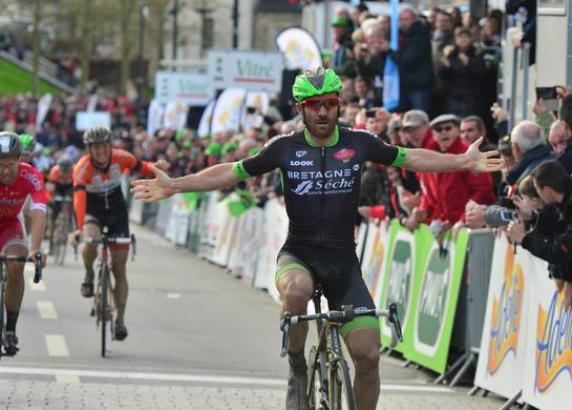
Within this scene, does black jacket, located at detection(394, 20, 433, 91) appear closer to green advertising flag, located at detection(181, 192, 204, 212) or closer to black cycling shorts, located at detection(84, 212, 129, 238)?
black cycling shorts, located at detection(84, 212, 129, 238)

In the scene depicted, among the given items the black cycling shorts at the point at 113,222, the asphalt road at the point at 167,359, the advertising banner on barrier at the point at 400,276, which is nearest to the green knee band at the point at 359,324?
the asphalt road at the point at 167,359

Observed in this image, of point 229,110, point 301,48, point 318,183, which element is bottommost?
point 229,110

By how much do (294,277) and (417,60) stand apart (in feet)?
35.7

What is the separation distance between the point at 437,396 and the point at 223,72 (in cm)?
2410

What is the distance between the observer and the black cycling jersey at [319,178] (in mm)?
9352

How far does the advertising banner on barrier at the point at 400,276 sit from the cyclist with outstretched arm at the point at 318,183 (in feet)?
20.1

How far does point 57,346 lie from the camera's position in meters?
15.8

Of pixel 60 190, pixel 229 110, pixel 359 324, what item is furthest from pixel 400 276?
pixel 229 110

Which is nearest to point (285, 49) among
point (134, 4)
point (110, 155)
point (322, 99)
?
point (110, 155)

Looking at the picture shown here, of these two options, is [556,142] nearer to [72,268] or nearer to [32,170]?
[32,170]

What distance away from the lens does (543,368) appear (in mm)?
11688

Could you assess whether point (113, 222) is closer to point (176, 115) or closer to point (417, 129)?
point (417, 129)

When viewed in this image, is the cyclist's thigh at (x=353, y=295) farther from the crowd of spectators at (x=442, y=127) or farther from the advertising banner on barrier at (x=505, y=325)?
the advertising banner on barrier at (x=505, y=325)

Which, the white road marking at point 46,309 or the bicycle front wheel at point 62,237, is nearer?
the white road marking at point 46,309
